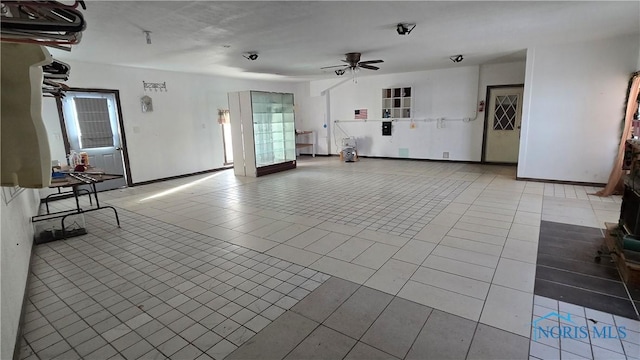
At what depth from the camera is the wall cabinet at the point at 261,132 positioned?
738 cm

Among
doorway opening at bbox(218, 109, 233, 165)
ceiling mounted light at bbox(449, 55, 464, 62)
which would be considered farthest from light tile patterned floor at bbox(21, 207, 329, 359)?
ceiling mounted light at bbox(449, 55, 464, 62)

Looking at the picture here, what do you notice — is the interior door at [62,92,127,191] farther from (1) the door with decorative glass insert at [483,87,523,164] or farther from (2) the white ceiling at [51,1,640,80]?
(1) the door with decorative glass insert at [483,87,523,164]

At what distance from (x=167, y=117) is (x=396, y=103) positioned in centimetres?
609

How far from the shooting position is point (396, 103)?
9.17 m

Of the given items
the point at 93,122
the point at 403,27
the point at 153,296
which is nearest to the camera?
the point at 153,296

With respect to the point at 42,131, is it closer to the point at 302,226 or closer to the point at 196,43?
the point at 302,226

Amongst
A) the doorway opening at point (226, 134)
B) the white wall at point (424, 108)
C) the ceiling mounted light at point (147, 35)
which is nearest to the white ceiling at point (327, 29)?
the ceiling mounted light at point (147, 35)

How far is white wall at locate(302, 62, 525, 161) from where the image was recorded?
791 cm

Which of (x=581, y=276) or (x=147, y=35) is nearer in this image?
(x=581, y=276)

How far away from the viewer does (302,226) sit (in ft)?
13.1

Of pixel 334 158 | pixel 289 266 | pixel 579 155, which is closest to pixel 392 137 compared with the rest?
pixel 334 158

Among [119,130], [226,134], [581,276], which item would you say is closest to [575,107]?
[581,276]

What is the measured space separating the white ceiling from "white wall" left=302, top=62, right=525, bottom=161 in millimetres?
1399

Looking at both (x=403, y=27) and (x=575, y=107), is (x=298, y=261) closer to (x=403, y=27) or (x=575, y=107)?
(x=403, y=27)
